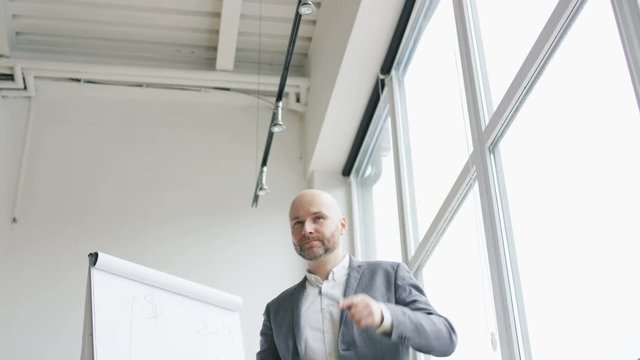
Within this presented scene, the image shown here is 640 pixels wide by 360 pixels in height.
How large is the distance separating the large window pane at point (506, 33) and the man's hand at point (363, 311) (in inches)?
47.3

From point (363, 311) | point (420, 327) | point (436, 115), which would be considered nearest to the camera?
point (363, 311)

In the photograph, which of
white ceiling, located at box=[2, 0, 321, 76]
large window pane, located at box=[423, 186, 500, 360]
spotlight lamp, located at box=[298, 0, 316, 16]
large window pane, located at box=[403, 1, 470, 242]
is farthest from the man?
white ceiling, located at box=[2, 0, 321, 76]

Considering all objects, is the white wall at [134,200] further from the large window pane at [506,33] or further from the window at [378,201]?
the large window pane at [506,33]

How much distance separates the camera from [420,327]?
186cm

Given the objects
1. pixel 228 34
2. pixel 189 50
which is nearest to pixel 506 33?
pixel 228 34

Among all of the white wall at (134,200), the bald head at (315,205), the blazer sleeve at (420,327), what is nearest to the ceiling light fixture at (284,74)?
the white wall at (134,200)

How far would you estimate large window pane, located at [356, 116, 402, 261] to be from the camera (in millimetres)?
4500

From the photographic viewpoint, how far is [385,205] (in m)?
4.72

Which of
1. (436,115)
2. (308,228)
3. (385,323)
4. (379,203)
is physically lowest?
(385,323)

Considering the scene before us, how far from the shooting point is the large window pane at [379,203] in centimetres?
450

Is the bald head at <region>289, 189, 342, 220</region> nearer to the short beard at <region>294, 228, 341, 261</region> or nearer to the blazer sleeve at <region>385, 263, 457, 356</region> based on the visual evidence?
the short beard at <region>294, 228, 341, 261</region>

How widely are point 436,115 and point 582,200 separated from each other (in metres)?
1.55

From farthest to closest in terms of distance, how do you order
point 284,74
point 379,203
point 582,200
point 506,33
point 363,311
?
1. point 379,203
2. point 284,74
3. point 506,33
4. point 582,200
5. point 363,311

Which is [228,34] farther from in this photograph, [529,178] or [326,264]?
[326,264]
